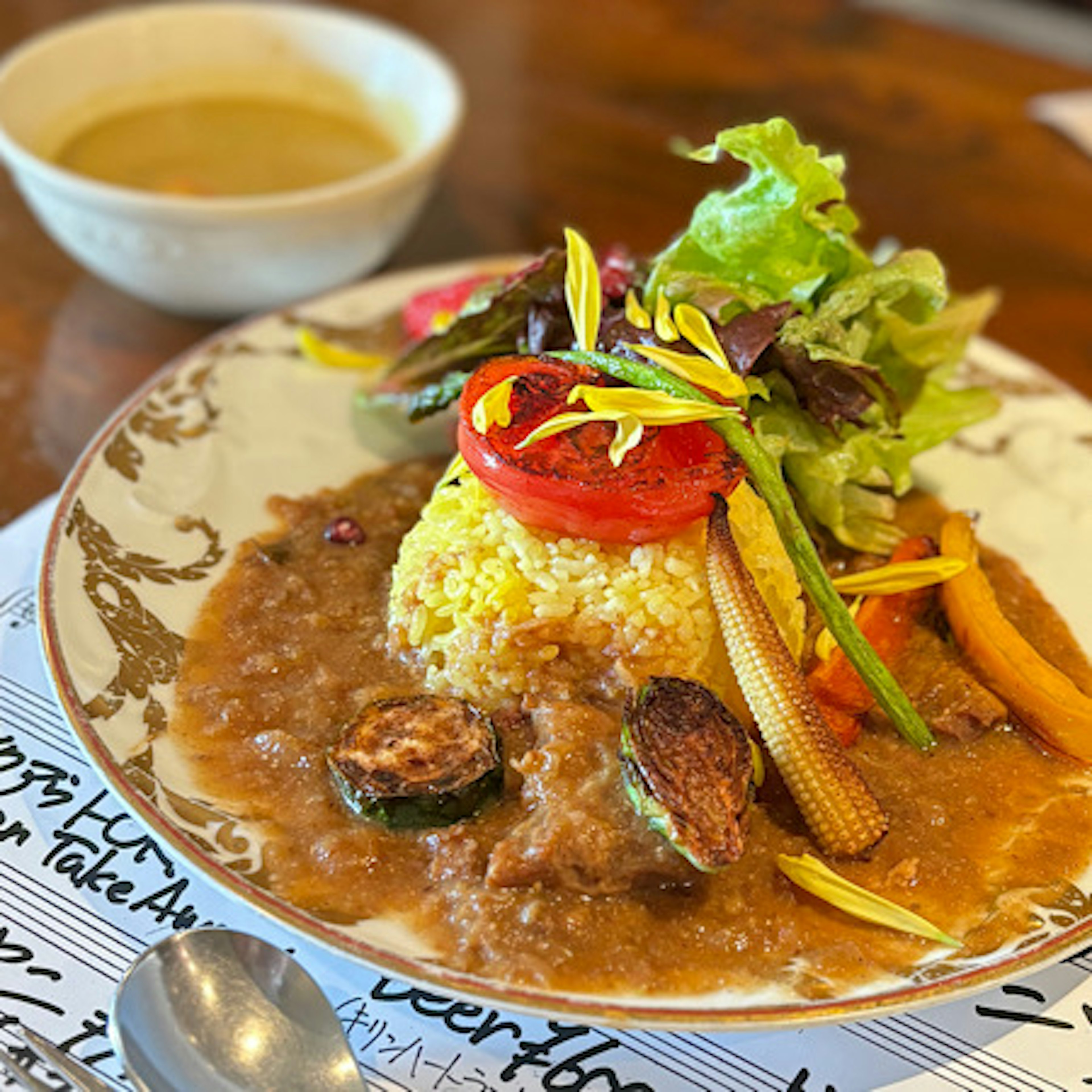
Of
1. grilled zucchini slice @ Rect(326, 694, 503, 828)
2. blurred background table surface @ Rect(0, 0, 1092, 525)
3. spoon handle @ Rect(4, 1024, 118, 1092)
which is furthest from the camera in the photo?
blurred background table surface @ Rect(0, 0, 1092, 525)

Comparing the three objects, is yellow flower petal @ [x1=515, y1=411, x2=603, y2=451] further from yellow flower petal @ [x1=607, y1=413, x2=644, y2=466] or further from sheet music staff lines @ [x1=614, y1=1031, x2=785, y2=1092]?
sheet music staff lines @ [x1=614, y1=1031, x2=785, y2=1092]

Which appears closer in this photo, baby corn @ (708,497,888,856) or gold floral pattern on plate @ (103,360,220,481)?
baby corn @ (708,497,888,856)

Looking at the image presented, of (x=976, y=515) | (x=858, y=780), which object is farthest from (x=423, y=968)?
(x=976, y=515)

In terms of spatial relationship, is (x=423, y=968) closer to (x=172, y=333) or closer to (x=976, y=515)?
(x=976, y=515)

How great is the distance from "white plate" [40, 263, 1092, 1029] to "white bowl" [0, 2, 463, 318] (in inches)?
7.3

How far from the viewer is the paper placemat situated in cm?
175

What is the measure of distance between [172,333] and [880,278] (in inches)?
66.9

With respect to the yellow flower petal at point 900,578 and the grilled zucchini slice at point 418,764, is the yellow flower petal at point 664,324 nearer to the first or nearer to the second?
the yellow flower petal at point 900,578

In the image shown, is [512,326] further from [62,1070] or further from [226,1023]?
[62,1070]

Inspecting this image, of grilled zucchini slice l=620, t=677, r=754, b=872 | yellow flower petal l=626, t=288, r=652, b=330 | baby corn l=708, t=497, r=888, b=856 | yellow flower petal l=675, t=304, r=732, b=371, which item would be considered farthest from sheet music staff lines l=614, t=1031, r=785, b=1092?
yellow flower petal l=626, t=288, r=652, b=330

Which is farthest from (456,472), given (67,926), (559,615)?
(67,926)

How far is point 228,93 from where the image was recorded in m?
3.74

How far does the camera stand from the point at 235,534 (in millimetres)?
2527

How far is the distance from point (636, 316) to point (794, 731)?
34.3 inches
